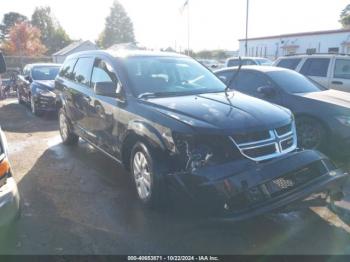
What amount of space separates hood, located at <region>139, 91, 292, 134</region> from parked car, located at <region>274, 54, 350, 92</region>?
597 cm

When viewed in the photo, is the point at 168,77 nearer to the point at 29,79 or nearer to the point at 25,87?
Answer: the point at 29,79

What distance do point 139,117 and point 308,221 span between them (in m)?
2.25

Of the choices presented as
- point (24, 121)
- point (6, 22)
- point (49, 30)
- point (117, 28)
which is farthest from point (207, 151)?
point (49, 30)

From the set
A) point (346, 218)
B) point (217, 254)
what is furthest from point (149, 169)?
point (346, 218)

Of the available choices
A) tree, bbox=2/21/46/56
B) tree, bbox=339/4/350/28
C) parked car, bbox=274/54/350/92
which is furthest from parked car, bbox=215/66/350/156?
tree, bbox=2/21/46/56

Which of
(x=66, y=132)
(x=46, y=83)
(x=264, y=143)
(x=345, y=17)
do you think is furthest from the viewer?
(x=345, y=17)

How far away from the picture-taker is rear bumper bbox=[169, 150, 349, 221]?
307 centimetres

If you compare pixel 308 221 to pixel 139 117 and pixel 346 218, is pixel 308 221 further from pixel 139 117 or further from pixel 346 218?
pixel 139 117

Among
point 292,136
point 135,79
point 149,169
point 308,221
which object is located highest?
point 135,79

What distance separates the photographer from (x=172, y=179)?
3471mm

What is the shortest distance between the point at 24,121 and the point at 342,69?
9.02m

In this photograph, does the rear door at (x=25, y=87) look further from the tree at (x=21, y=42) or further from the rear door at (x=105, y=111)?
the tree at (x=21, y=42)

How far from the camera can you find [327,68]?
9359 millimetres

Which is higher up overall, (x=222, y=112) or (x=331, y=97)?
(x=222, y=112)
